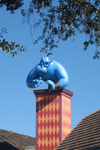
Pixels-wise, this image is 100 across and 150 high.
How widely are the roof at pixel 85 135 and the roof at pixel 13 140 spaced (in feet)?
29.6

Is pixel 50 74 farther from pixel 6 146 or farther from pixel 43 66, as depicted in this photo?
pixel 6 146

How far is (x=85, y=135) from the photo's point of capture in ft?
57.9

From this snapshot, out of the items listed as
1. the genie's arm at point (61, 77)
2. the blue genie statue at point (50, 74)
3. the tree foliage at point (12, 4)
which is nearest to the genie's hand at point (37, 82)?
the blue genie statue at point (50, 74)

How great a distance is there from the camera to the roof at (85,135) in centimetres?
1636

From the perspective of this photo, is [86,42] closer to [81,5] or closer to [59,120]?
[81,5]

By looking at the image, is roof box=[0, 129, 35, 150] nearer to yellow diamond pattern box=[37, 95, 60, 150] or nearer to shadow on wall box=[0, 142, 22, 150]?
shadow on wall box=[0, 142, 22, 150]

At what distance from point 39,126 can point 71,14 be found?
13.9 metres

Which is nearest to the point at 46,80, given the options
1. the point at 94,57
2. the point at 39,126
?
the point at 39,126

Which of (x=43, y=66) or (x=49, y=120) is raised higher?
(x=43, y=66)

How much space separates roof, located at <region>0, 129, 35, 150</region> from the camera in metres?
27.2

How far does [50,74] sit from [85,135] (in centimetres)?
785

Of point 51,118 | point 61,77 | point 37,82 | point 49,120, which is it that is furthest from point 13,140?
point 61,77

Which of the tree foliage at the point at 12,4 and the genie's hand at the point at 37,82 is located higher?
the genie's hand at the point at 37,82

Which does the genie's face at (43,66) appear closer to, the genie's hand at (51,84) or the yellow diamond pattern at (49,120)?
the genie's hand at (51,84)
